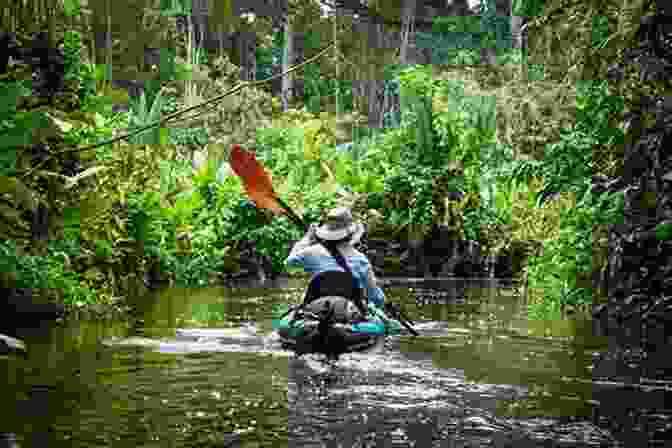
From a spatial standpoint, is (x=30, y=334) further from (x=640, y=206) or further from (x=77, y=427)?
(x=640, y=206)

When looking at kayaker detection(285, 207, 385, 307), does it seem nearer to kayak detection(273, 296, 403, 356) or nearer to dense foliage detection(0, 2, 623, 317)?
kayak detection(273, 296, 403, 356)

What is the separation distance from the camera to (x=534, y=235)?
61.6 ft

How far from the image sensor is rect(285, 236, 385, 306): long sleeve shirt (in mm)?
8969

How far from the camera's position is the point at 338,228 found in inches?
364

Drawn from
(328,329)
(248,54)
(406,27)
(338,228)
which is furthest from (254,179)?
(248,54)

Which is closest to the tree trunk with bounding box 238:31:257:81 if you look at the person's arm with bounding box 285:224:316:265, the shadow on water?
the shadow on water

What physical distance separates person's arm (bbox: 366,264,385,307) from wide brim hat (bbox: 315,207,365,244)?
0.38 m

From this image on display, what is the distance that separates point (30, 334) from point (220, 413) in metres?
3.96

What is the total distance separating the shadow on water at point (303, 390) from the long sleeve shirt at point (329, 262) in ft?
1.89

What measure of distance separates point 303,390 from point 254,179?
4443mm

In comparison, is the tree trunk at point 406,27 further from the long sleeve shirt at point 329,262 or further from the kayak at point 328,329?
the kayak at point 328,329

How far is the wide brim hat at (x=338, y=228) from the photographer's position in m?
9.16

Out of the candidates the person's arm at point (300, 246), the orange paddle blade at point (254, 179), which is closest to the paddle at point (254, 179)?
the orange paddle blade at point (254, 179)

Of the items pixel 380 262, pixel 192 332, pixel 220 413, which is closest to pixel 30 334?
pixel 192 332
